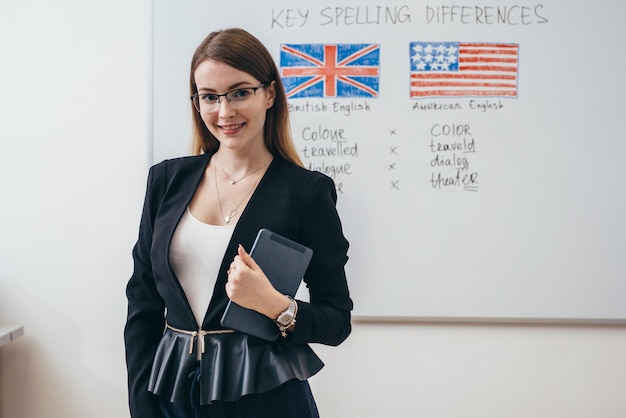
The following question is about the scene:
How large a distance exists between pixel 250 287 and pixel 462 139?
1.19 metres

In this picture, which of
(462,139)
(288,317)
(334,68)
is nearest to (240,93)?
(288,317)

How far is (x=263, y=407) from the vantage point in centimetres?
102

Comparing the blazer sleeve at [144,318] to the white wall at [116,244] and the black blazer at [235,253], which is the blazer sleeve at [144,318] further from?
the white wall at [116,244]

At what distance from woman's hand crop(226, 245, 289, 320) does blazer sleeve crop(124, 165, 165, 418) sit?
8.2 inches

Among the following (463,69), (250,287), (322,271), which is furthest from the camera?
(463,69)

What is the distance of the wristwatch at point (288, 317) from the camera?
3.23 feet

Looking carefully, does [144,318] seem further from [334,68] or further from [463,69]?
[463,69]

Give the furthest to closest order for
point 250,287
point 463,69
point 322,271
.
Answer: point 463,69
point 322,271
point 250,287

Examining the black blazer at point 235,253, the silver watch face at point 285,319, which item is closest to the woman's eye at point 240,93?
the black blazer at point 235,253

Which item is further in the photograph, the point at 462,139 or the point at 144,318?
the point at 462,139

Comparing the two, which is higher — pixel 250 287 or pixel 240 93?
pixel 240 93

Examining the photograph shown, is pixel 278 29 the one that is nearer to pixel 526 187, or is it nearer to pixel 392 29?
pixel 392 29

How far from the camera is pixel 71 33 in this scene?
6.38 feet

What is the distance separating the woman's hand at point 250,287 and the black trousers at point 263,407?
0.51ft
